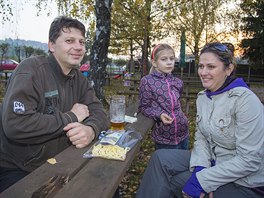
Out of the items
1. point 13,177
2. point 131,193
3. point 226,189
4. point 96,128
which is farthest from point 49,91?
point 131,193

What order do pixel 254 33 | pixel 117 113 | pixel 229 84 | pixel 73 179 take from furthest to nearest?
pixel 254 33
pixel 117 113
pixel 229 84
pixel 73 179

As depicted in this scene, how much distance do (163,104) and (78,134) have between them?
4.20ft

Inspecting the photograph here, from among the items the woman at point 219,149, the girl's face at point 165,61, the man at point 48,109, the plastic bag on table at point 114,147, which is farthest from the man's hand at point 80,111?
the girl's face at point 165,61

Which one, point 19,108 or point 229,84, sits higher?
point 229,84

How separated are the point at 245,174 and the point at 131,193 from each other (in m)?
1.95

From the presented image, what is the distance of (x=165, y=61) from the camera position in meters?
3.27

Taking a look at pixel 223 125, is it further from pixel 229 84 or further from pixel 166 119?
pixel 166 119

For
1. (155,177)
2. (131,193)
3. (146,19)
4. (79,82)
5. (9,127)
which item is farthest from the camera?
(146,19)

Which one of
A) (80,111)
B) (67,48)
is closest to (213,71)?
(80,111)

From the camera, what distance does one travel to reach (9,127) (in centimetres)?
199

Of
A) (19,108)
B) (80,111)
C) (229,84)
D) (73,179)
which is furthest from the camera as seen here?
(80,111)

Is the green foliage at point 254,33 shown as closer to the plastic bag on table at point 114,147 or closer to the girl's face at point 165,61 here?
the girl's face at point 165,61

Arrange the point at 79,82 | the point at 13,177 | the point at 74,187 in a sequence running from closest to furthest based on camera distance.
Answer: the point at 74,187, the point at 13,177, the point at 79,82

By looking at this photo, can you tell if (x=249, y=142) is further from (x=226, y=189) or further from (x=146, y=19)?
(x=146, y=19)
